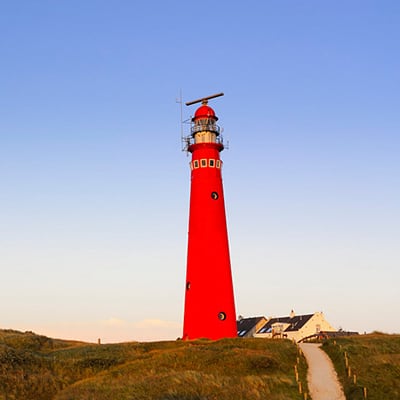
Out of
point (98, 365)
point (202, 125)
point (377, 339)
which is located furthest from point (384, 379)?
point (202, 125)

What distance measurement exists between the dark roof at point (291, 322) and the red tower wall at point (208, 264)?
29132mm

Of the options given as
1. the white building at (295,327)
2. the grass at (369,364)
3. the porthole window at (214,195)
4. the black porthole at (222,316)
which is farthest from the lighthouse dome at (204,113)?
the white building at (295,327)

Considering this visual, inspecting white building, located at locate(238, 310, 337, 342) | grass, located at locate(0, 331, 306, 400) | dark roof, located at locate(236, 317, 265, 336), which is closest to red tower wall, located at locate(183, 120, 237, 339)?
grass, located at locate(0, 331, 306, 400)

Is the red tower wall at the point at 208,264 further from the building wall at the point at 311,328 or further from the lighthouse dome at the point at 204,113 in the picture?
the building wall at the point at 311,328

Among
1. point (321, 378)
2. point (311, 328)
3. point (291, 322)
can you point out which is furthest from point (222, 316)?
point (291, 322)

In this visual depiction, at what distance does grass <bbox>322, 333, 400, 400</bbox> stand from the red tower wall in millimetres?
8785

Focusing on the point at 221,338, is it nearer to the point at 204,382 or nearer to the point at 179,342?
the point at 179,342

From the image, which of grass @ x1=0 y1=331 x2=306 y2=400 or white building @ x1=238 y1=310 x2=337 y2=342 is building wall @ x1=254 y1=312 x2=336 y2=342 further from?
grass @ x1=0 y1=331 x2=306 y2=400

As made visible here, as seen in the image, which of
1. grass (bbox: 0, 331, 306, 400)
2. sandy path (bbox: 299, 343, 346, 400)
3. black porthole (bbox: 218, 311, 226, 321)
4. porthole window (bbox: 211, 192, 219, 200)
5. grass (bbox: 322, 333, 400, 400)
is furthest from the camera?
porthole window (bbox: 211, 192, 219, 200)

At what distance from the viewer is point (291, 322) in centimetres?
7600

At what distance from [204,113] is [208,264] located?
45.8 ft

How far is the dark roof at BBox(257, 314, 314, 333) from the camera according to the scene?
240ft

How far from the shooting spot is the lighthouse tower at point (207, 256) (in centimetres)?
4478

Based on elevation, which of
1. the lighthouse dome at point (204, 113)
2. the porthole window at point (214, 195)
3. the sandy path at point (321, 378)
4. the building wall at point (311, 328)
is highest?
the lighthouse dome at point (204, 113)
